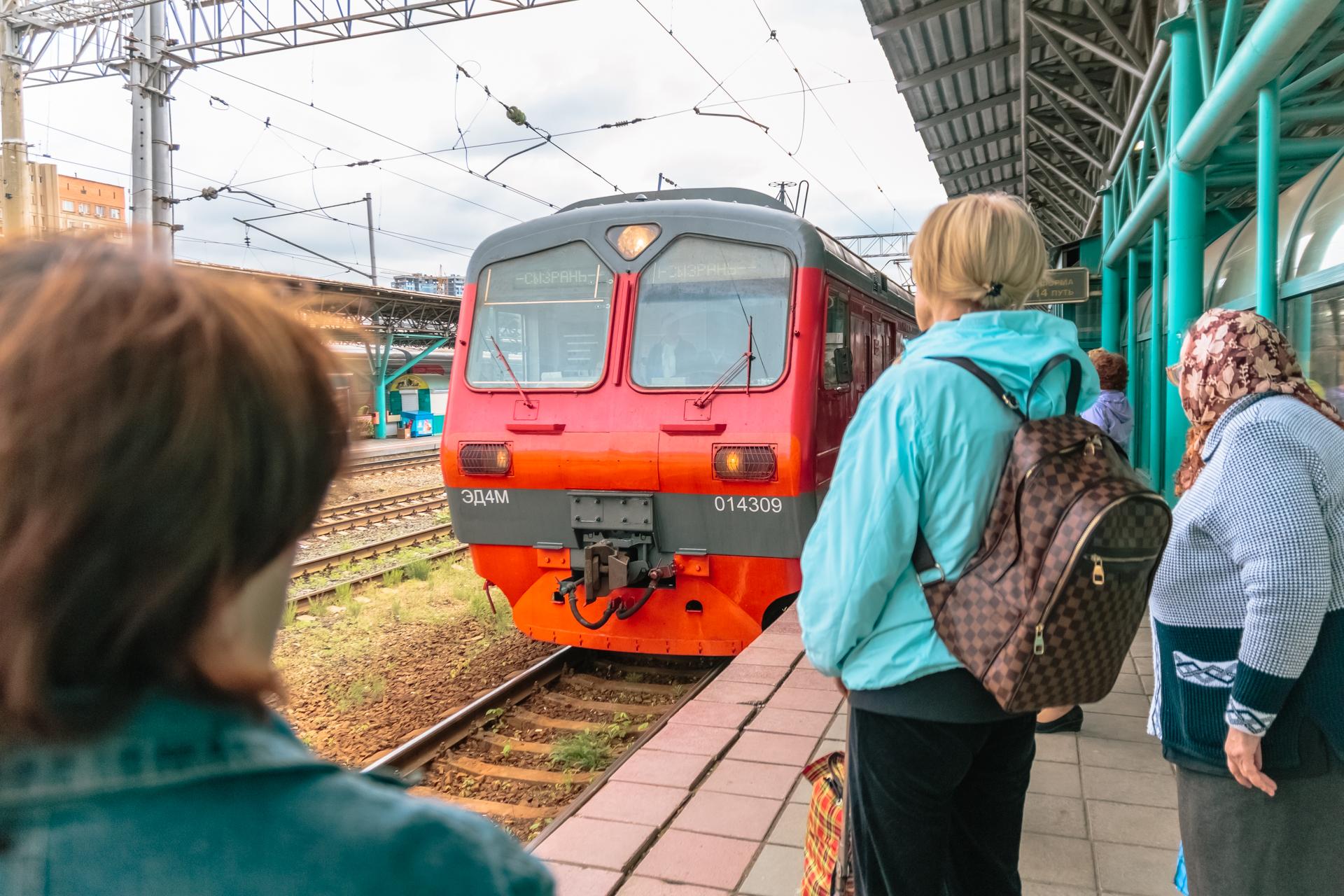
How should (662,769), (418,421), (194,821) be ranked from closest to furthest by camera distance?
1. (194,821)
2. (662,769)
3. (418,421)

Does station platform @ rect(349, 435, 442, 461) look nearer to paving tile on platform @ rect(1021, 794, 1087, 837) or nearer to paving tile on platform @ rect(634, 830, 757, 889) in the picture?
paving tile on platform @ rect(634, 830, 757, 889)

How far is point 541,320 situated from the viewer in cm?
595

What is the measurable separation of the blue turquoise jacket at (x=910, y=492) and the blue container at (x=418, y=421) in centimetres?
3021

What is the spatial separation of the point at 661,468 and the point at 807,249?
147cm

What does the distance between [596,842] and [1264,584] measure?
2142 mm

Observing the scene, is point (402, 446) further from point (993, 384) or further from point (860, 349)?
point (993, 384)

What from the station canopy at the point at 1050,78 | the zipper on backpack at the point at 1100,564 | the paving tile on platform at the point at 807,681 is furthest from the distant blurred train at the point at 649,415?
the zipper on backpack at the point at 1100,564

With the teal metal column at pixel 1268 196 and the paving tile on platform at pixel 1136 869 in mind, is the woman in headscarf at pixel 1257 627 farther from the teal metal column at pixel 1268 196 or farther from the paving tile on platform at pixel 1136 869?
the teal metal column at pixel 1268 196

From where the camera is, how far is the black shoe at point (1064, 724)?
399 cm

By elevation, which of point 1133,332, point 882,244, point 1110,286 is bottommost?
point 1133,332

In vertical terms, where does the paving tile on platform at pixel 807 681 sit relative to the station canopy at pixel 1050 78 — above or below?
below

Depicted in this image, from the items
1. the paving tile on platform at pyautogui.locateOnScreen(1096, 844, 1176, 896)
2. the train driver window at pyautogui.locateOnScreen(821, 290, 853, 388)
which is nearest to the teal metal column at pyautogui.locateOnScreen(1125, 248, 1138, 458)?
the train driver window at pyautogui.locateOnScreen(821, 290, 853, 388)

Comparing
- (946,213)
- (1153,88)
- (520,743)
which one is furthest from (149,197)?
(946,213)

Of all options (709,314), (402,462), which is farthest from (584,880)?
(402,462)
